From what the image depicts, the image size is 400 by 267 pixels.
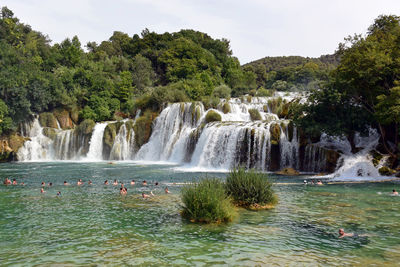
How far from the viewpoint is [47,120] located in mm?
48375

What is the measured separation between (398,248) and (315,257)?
8.23ft

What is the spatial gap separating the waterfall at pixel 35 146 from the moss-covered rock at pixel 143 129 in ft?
41.2

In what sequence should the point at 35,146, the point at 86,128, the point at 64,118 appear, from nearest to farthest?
the point at 86,128, the point at 35,146, the point at 64,118

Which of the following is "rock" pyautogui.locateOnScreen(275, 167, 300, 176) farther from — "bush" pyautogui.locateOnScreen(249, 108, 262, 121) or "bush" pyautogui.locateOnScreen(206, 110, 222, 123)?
"bush" pyautogui.locateOnScreen(249, 108, 262, 121)

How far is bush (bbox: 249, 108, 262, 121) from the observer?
133ft

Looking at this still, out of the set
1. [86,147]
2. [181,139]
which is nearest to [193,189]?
[181,139]

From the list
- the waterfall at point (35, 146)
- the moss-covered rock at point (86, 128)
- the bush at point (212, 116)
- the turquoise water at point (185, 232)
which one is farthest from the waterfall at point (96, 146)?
the turquoise water at point (185, 232)

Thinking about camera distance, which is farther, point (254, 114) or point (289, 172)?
point (254, 114)

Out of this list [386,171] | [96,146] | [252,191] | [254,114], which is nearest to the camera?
[252,191]

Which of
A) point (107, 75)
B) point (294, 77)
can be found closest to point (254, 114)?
point (107, 75)

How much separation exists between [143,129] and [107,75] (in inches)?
981

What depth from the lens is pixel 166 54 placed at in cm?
7062

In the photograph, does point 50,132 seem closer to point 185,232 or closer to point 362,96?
point 362,96

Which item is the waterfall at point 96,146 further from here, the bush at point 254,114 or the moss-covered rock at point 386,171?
the moss-covered rock at point 386,171
